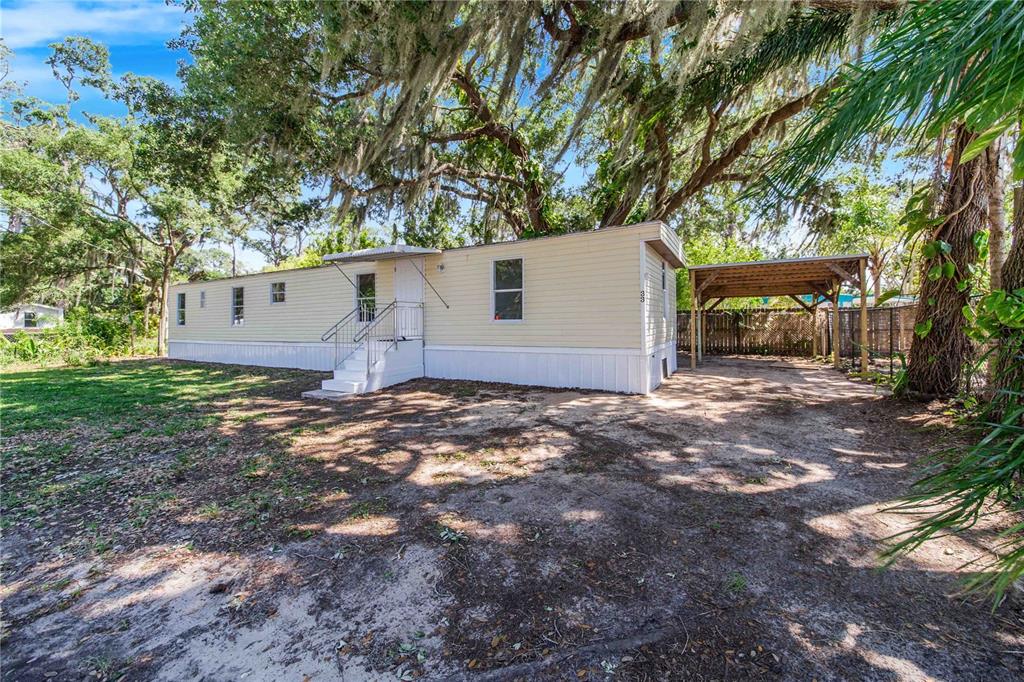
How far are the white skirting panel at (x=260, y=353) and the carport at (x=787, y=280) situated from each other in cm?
998

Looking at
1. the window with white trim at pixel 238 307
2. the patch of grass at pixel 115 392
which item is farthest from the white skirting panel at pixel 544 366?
the window with white trim at pixel 238 307

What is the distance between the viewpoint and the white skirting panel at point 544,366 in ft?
26.5

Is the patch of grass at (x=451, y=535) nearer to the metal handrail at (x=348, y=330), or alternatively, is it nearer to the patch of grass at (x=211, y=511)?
the patch of grass at (x=211, y=511)

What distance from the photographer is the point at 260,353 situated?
13.5 metres

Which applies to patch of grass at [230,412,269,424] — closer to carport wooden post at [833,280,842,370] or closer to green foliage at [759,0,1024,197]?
green foliage at [759,0,1024,197]

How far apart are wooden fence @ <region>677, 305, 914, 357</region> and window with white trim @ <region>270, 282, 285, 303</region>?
528 inches

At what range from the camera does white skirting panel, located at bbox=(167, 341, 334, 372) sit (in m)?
12.1

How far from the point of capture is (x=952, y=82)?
1.14m

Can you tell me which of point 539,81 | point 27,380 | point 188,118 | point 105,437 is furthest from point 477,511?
point 27,380

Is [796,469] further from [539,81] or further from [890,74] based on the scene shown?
[539,81]

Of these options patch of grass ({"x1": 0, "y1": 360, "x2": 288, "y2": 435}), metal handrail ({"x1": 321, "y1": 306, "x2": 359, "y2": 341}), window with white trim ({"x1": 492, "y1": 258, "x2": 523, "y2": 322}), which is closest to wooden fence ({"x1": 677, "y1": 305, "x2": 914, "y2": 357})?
window with white trim ({"x1": 492, "y1": 258, "x2": 523, "y2": 322})

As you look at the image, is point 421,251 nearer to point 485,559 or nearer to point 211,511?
point 211,511

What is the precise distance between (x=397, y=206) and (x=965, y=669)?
41.0 feet

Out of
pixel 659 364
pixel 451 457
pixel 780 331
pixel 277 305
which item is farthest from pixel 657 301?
pixel 277 305
